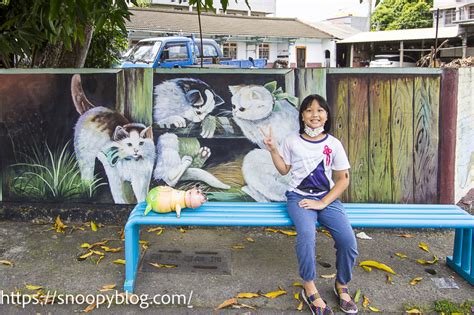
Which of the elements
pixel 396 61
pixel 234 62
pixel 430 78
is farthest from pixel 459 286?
pixel 396 61

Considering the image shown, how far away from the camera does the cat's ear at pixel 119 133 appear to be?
15.0 ft

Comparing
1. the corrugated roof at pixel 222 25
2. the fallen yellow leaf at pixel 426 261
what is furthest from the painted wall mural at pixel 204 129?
the corrugated roof at pixel 222 25

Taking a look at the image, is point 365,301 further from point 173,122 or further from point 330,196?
point 173,122

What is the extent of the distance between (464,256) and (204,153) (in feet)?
7.33

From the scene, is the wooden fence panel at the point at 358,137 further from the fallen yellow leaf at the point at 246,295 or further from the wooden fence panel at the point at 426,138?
the fallen yellow leaf at the point at 246,295

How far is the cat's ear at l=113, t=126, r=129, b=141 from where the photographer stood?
4.57m

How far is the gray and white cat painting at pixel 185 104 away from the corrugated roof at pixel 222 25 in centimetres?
2503

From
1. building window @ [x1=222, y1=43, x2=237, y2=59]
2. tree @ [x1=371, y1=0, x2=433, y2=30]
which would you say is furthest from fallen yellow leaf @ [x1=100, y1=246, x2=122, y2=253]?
tree @ [x1=371, y1=0, x2=433, y2=30]

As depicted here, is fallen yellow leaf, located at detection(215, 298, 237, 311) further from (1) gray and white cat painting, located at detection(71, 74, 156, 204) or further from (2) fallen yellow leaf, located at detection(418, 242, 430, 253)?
(2) fallen yellow leaf, located at detection(418, 242, 430, 253)

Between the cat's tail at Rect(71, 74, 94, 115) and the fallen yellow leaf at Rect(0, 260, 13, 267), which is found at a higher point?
the cat's tail at Rect(71, 74, 94, 115)

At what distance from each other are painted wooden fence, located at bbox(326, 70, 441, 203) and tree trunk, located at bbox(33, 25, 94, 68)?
2727 mm

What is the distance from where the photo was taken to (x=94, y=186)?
4637 mm

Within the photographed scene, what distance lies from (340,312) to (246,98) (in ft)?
6.82

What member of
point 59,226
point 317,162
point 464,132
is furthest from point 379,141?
point 59,226
